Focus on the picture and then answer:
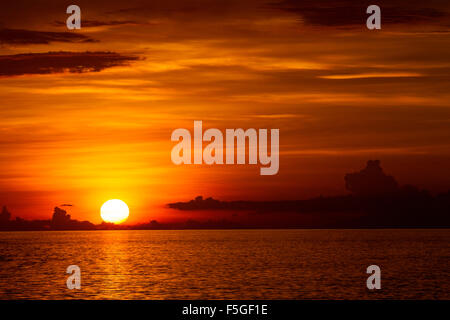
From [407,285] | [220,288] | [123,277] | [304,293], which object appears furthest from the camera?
[123,277]

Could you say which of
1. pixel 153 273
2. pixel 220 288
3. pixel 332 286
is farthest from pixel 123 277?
pixel 332 286

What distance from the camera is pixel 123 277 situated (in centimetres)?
8781

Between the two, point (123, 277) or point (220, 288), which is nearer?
point (220, 288)

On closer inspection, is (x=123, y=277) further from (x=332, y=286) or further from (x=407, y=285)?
(x=407, y=285)

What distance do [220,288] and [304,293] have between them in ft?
31.7

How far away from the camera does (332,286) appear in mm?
73000
